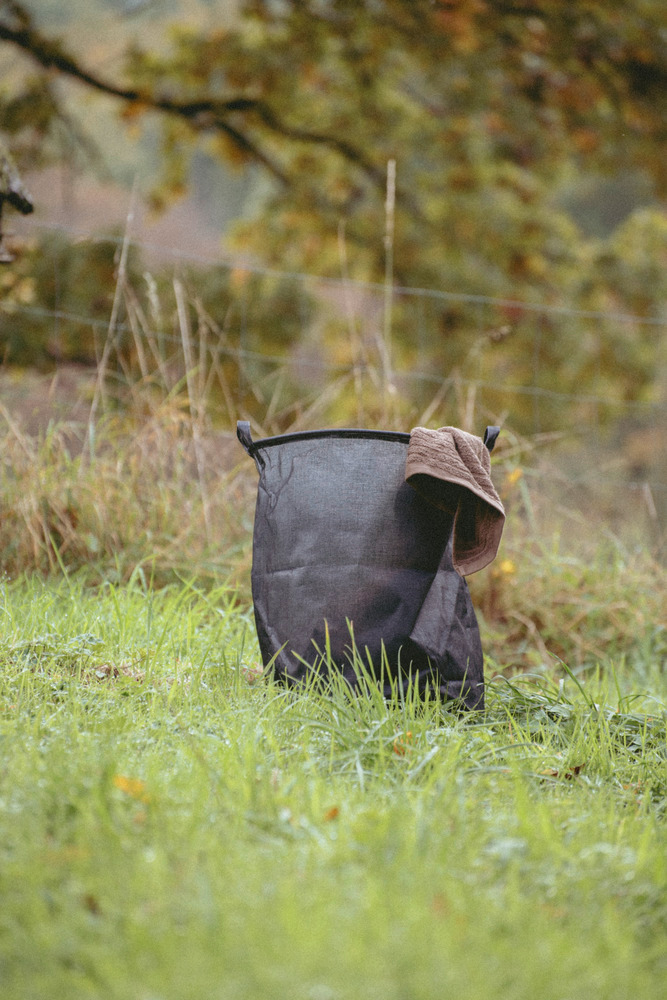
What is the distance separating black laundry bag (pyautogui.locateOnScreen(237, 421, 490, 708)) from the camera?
2.20m

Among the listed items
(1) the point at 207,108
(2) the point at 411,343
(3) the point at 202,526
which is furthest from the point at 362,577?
(1) the point at 207,108

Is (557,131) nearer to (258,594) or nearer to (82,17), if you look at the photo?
(82,17)

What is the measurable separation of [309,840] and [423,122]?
770 cm

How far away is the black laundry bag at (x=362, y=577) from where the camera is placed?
7.22 feet

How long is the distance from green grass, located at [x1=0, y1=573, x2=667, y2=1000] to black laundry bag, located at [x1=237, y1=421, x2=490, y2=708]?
11cm

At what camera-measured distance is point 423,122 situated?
26.5ft

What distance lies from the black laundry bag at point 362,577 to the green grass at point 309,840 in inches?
4.3

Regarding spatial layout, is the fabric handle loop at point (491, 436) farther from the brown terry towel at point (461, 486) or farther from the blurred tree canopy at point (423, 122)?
the blurred tree canopy at point (423, 122)

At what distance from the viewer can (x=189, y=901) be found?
1.23 meters

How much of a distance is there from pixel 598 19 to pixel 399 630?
23.6 feet

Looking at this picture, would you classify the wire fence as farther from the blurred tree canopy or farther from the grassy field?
the grassy field

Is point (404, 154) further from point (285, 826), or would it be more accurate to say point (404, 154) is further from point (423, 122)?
point (285, 826)

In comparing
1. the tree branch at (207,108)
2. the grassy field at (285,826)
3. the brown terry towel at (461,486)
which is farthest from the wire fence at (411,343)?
the grassy field at (285,826)

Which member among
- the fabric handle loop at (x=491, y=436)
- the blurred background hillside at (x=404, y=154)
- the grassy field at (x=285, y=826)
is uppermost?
the blurred background hillside at (x=404, y=154)
